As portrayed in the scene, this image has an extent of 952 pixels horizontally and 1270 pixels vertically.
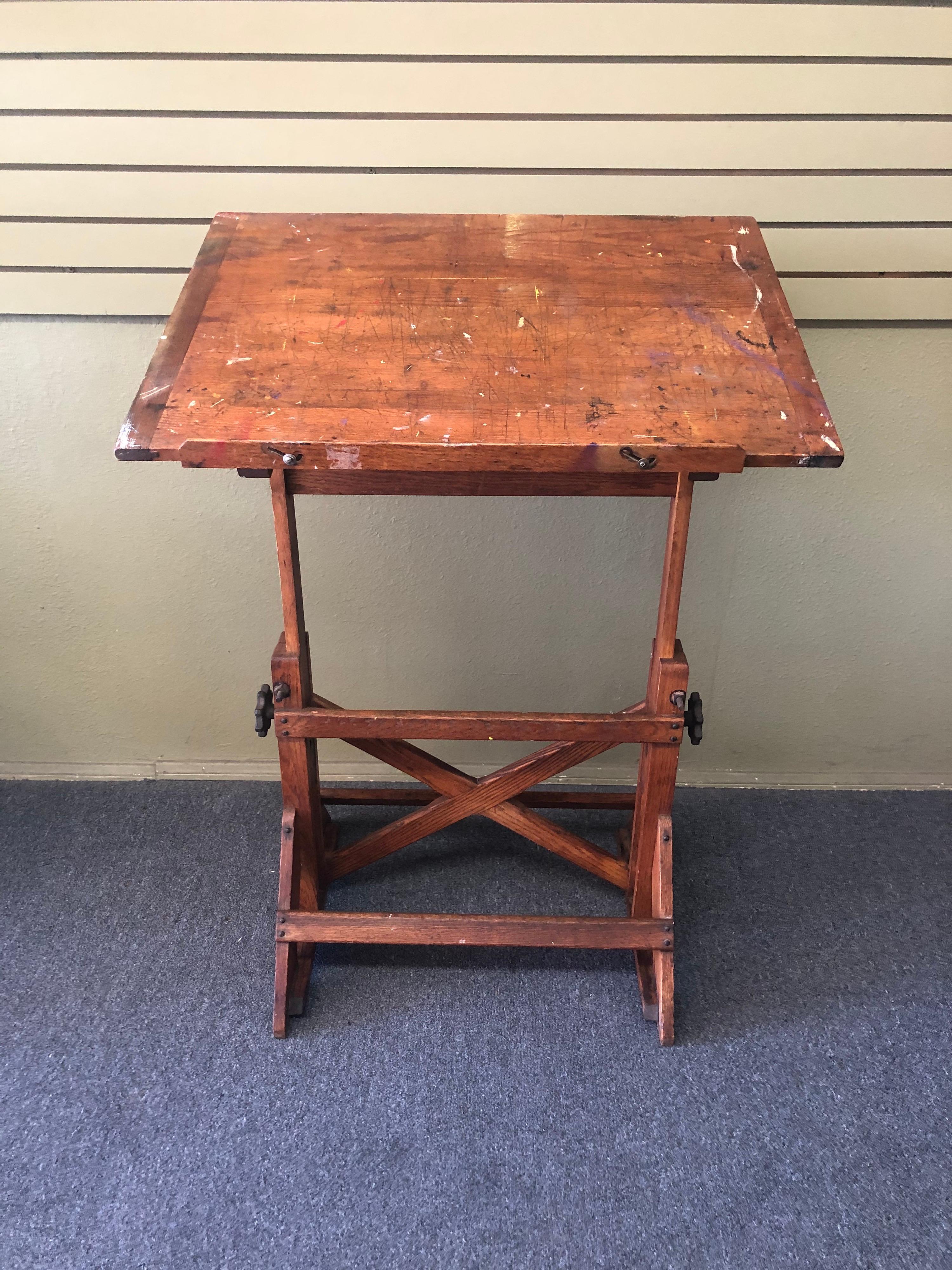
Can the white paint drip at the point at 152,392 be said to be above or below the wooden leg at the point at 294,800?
above

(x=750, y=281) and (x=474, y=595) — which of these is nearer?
(x=750, y=281)

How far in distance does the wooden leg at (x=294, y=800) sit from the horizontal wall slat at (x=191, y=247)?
1.95 feet

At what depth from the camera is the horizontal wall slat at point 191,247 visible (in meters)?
1.92

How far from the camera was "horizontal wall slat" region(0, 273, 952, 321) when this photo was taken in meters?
1.95

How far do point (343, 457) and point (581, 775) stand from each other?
1.31 meters

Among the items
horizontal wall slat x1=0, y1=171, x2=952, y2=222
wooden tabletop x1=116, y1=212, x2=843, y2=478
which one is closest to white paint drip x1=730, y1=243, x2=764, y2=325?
wooden tabletop x1=116, y1=212, x2=843, y2=478

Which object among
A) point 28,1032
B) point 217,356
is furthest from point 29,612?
point 217,356

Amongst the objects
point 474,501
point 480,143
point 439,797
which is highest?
point 480,143

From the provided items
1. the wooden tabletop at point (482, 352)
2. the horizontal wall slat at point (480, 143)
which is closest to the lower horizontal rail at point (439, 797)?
the wooden tabletop at point (482, 352)

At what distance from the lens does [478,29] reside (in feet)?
5.89

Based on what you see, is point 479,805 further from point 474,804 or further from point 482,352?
point 482,352

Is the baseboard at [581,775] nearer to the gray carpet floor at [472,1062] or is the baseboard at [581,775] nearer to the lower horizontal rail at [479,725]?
the gray carpet floor at [472,1062]

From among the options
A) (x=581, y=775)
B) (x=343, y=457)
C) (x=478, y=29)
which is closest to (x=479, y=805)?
(x=581, y=775)

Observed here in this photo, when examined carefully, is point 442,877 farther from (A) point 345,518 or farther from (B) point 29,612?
(B) point 29,612
